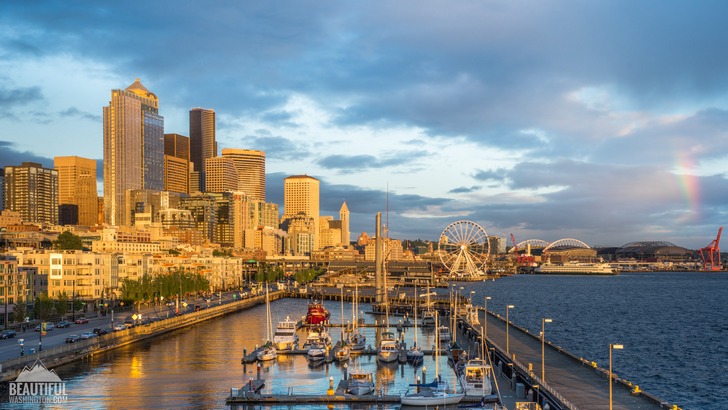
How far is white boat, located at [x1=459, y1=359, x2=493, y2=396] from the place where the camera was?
60.5 metres

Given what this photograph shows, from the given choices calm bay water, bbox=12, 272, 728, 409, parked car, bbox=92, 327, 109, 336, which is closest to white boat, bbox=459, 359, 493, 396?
calm bay water, bbox=12, 272, 728, 409

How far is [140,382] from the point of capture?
2687 inches

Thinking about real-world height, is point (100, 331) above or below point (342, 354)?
above

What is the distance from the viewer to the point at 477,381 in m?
61.0

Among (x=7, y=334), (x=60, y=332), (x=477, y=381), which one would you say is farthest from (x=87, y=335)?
(x=477, y=381)

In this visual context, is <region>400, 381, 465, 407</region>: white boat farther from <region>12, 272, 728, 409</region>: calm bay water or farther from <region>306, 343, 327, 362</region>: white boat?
<region>306, 343, 327, 362</region>: white boat

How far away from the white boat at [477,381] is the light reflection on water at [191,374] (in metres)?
5.90

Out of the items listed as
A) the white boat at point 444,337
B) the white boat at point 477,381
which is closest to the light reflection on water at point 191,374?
the white boat at point 444,337

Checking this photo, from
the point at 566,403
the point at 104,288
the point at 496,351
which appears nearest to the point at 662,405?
the point at 566,403

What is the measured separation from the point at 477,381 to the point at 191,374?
1065 inches

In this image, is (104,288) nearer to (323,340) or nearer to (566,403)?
(323,340)

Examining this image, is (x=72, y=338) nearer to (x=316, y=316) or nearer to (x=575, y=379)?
(x=316, y=316)

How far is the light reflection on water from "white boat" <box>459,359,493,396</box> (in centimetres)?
590

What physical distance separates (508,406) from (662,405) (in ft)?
32.7
